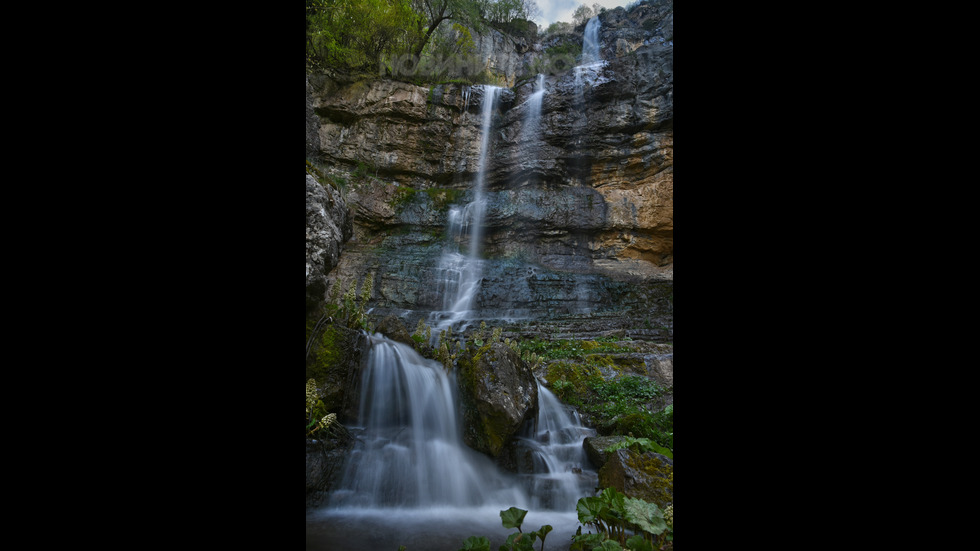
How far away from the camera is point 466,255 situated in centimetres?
1472

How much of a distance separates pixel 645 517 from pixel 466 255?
480 inches

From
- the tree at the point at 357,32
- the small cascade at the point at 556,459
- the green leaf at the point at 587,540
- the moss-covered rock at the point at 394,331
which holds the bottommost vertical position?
the small cascade at the point at 556,459

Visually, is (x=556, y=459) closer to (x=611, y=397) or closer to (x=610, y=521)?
(x=611, y=397)

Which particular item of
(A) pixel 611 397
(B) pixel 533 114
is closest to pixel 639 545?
(A) pixel 611 397

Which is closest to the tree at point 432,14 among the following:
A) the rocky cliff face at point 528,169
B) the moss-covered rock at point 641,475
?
the rocky cliff face at point 528,169

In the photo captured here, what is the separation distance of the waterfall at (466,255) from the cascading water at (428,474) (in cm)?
500

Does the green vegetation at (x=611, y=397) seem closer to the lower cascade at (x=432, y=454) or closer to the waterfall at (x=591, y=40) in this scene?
the lower cascade at (x=432, y=454)

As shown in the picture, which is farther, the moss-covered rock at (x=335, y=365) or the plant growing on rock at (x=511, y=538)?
the moss-covered rock at (x=335, y=365)

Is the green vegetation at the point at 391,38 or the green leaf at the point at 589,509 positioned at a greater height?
the green vegetation at the point at 391,38

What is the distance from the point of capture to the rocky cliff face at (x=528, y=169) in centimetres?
1459

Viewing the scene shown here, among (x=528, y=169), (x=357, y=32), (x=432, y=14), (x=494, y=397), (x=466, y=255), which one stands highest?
(x=432, y=14)
